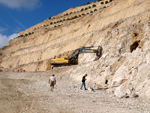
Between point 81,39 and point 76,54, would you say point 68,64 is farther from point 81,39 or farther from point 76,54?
point 81,39

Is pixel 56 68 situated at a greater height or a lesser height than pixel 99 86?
greater

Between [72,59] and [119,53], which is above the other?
[72,59]

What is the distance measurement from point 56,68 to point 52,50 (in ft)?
27.5

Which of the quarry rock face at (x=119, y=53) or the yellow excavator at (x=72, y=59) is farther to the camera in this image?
the yellow excavator at (x=72, y=59)

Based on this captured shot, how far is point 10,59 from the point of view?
41.0 meters

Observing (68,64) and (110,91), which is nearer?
(110,91)

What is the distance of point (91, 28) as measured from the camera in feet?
82.5

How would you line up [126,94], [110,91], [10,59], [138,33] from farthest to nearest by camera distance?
[10,59] → [138,33] → [110,91] → [126,94]

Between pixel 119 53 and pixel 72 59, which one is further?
pixel 72 59

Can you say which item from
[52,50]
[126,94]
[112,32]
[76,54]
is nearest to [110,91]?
[126,94]

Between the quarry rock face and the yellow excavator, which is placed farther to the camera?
the yellow excavator

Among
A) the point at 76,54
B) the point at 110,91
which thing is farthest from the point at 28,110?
the point at 76,54

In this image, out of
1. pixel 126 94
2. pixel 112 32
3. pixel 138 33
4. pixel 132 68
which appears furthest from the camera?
pixel 112 32

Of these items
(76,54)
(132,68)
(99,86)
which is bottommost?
(99,86)
